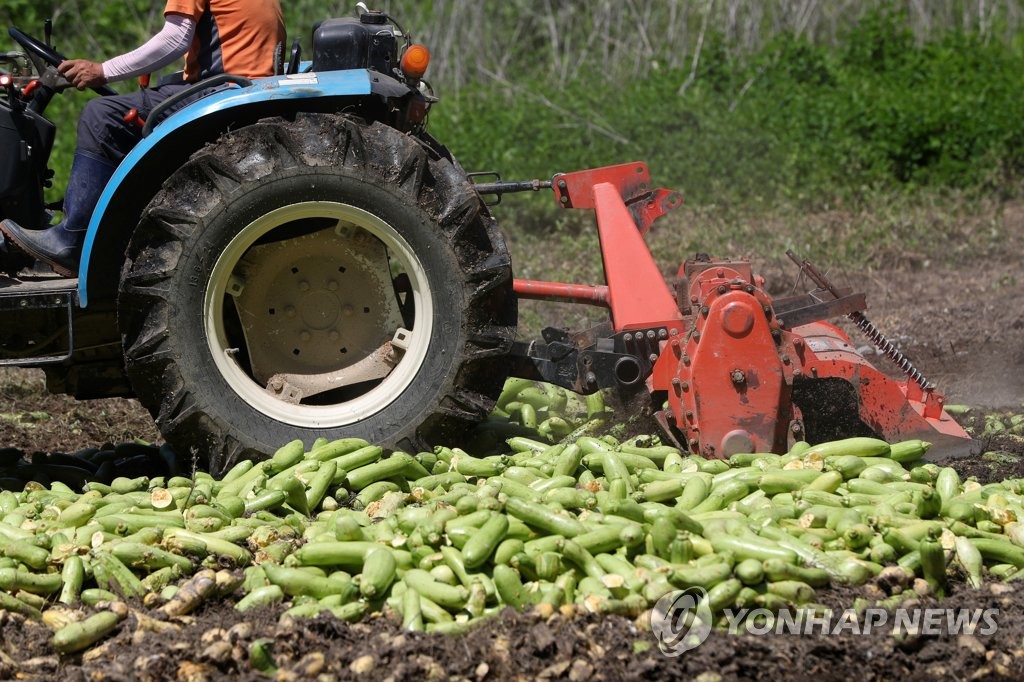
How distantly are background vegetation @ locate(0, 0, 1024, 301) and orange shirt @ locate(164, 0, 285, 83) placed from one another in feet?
13.9

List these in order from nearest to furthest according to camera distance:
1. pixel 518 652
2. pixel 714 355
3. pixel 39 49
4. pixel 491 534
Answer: pixel 518 652 < pixel 491 534 < pixel 714 355 < pixel 39 49

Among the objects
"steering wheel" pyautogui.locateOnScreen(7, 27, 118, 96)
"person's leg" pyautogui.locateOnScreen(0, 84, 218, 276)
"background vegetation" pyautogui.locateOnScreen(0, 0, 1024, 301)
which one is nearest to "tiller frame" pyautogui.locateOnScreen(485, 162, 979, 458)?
"person's leg" pyautogui.locateOnScreen(0, 84, 218, 276)

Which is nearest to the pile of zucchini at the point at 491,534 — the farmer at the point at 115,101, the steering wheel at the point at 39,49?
the farmer at the point at 115,101

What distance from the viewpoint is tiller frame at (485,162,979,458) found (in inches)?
188

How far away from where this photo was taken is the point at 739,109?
12.2 m

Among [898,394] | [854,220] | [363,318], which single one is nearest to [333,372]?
[363,318]

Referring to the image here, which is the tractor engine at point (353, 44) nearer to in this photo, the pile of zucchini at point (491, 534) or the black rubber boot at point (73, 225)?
the black rubber boot at point (73, 225)

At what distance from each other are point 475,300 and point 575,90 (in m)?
8.27

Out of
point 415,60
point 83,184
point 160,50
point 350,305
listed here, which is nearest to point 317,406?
point 350,305

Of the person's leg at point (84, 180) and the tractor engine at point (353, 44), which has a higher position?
the tractor engine at point (353, 44)

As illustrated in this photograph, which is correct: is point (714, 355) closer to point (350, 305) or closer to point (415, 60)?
point (350, 305)

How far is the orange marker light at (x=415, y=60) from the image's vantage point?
4.94m

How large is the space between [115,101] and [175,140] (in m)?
0.39

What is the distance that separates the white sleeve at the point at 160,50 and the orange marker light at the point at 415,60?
0.92 metres
